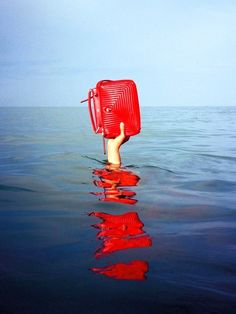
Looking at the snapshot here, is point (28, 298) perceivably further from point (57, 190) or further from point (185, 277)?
point (57, 190)

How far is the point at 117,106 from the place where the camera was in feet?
20.6

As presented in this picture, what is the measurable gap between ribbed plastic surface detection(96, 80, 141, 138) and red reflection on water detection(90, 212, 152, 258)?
2.49 m

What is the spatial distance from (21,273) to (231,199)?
337 centimetres

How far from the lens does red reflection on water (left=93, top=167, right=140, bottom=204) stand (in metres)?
4.86

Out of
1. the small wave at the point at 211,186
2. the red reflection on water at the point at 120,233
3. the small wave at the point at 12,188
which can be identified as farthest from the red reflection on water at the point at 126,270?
the small wave at the point at 211,186

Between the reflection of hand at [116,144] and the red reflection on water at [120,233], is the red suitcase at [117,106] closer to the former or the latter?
the reflection of hand at [116,144]

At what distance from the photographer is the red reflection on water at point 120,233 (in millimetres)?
3035

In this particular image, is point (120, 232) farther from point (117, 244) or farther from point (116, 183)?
point (116, 183)

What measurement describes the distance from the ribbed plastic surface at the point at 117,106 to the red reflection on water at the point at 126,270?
3736 mm

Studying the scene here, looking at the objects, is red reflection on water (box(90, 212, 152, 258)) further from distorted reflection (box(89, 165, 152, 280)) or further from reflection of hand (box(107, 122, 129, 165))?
reflection of hand (box(107, 122, 129, 165))

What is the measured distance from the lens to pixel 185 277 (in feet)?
8.35

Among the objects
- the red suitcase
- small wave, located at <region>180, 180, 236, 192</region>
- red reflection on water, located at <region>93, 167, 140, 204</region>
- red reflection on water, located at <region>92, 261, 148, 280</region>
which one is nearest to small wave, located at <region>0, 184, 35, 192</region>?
red reflection on water, located at <region>93, 167, 140, 204</region>

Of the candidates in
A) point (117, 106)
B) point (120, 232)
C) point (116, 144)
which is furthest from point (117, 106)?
point (120, 232)

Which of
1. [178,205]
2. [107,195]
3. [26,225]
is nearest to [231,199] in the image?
[178,205]
